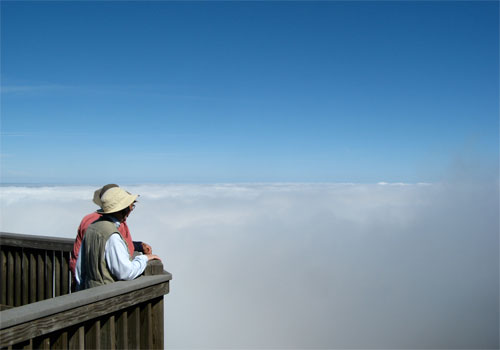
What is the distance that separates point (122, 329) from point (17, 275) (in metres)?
2.63

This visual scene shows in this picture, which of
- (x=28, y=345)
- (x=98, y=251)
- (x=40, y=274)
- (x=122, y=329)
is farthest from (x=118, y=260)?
(x=40, y=274)

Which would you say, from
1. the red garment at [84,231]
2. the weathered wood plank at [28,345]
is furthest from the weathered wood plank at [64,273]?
the weathered wood plank at [28,345]

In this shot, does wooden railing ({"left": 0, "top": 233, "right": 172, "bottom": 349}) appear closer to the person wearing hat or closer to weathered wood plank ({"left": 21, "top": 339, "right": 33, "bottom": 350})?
weathered wood plank ({"left": 21, "top": 339, "right": 33, "bottom": 350})

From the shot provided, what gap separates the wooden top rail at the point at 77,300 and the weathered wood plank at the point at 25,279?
241cm

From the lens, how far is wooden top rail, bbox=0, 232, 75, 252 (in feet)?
13.7

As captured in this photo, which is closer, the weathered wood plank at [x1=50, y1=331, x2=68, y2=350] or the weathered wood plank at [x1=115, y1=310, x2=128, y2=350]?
the weathered wood plank at [x1=50, y1=331, x2=68, y2=350]

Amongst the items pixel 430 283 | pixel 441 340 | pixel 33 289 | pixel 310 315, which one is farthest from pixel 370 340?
pixel 33 289

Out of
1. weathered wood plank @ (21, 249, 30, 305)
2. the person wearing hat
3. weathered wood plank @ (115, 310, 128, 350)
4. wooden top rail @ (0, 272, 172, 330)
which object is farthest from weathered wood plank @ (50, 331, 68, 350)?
weathered wood plank @ (21, 249, 30, 305)

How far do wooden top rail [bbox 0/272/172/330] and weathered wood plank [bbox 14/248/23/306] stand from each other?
2.56 metres

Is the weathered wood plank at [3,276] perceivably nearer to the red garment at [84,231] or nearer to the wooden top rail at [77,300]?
the red garment at [84,231]

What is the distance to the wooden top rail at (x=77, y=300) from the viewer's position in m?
2.02

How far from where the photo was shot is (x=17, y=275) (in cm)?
461

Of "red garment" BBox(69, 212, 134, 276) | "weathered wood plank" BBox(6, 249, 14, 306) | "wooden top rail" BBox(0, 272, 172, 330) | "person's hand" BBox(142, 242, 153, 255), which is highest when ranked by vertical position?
"red garment" BBox(69, 212, 134, 276)

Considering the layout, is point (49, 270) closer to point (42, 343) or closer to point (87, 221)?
point (87, 221)
